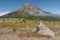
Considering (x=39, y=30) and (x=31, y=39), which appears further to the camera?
(x=39, y=30)

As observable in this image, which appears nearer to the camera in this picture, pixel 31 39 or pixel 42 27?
pixel 31 39

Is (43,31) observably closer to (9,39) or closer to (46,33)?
(46,33)

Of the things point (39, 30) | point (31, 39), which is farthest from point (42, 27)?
point (31, 39)

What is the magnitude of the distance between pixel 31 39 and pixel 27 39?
1.41ft

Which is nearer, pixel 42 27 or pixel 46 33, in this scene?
pixel 46 33

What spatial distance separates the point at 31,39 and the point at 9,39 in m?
2.48

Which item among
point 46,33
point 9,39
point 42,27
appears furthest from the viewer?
point 42,27

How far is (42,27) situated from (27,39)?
933 centimetres

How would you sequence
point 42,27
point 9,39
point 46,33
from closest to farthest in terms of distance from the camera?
point 9,39
point 46,33
point 42,27

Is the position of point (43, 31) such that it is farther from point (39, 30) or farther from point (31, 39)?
point (31, 39)

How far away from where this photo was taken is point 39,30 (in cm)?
3023

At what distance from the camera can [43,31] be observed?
2931 cm

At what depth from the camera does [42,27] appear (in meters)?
30.8

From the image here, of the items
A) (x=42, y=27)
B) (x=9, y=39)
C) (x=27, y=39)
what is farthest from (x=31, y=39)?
(x=42, y=27)
